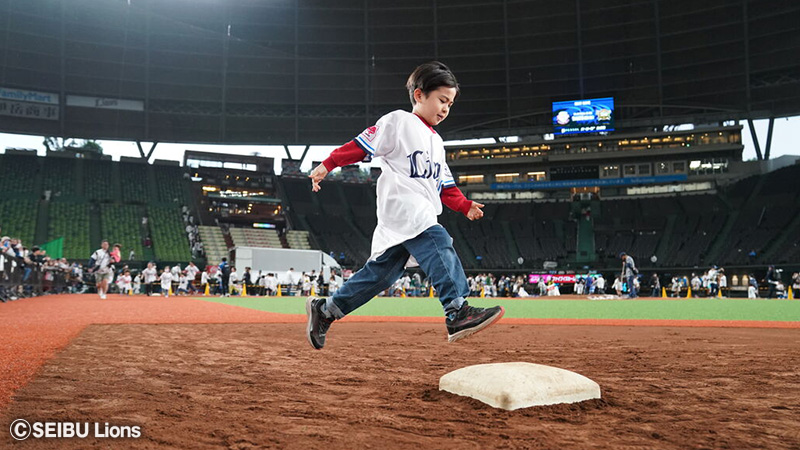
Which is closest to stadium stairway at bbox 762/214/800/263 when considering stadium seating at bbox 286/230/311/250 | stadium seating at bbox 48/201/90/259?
stadium seating at bbox 286/230/311/250

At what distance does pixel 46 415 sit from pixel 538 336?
604cm

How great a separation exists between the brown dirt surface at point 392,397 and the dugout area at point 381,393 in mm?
11

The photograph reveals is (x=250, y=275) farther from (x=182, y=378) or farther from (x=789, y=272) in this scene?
(x=789, y=272)

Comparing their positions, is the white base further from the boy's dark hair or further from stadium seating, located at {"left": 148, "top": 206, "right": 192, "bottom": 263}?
stadium seating, located at {"left": 148, "top": 206, "right": 192, "bottom": 263}

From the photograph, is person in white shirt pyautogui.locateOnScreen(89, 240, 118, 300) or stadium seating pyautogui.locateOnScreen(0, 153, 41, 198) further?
stadium seating pyautogui.locateOnScreen(0, 153, 41, 198)

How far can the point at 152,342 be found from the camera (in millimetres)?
6238

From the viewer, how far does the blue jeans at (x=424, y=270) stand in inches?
138

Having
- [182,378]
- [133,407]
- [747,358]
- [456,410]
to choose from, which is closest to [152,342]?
[182,378]

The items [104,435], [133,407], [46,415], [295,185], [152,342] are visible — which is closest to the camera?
[104,435]

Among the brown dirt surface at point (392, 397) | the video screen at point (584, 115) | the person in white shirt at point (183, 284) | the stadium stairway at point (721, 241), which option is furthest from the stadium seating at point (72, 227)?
the stadium stairway at point (721, 241)

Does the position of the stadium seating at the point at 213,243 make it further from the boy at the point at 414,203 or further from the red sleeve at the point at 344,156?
the red sleeve at the point at 344,156

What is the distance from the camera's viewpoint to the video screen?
148 feet

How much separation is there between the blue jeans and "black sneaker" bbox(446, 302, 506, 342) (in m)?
0.07

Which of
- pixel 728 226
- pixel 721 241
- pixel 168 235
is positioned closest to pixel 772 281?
pixel 721 241
